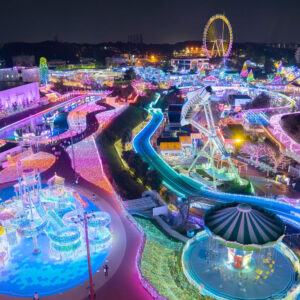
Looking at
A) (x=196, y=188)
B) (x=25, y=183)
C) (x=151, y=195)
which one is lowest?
(x=196, y=188)

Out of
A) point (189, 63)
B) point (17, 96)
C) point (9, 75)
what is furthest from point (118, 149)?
point (189, 63)

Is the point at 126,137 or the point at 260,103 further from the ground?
the point at 260,103

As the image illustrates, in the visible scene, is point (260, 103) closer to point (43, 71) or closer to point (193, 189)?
point (193, 189)

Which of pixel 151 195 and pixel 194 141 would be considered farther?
pixel 194 141

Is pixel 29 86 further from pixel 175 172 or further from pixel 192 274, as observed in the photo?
pixel 192 274

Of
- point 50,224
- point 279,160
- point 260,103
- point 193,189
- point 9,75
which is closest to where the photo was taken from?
point 50,224

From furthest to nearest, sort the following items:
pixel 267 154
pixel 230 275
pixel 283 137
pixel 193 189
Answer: pixel 283 137 < pixel 267 154 < pixel 193 189 < pixel 230 275

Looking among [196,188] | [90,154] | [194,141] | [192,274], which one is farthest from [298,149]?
[192,274]
